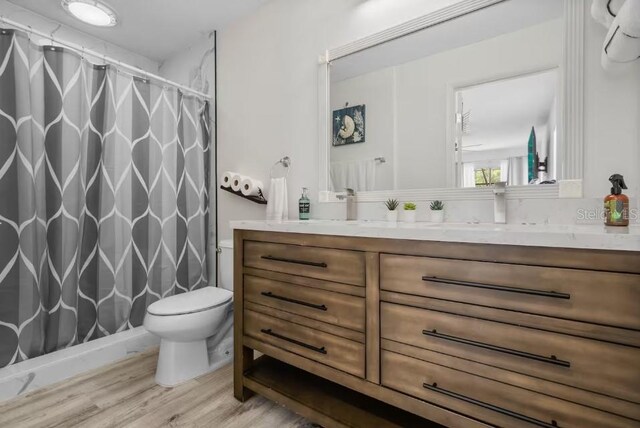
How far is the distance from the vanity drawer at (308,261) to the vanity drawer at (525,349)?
186 millimetres

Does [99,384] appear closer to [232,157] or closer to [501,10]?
[232,157]

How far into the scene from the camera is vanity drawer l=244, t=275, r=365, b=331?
3.87ft

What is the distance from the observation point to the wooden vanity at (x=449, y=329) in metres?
0.78

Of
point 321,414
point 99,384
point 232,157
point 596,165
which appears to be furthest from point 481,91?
point 99,384

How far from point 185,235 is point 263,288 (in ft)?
4.06

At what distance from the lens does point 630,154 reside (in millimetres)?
1151

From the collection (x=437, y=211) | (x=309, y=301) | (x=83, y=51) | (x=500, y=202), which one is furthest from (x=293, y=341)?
(x=83, y=51)

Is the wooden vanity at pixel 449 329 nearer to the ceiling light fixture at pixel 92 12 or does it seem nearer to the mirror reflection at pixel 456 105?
the mirror reflection at pixel 456 105

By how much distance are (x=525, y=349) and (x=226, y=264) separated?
1.72 m

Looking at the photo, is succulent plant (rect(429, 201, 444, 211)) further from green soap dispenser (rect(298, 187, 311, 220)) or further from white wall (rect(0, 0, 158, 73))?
white wall (rect(0, 0, 158, 73))

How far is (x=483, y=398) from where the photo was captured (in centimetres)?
93

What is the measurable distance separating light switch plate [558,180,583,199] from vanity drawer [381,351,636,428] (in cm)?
80

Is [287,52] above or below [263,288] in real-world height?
above

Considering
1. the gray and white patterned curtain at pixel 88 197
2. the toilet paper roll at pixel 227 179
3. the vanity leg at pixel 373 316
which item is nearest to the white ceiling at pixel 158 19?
the gray and white patterned curtain at pixel 88 197
